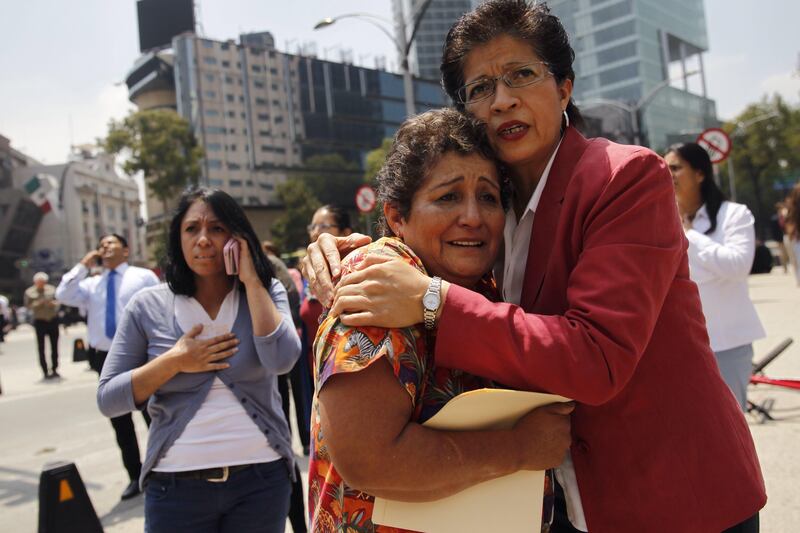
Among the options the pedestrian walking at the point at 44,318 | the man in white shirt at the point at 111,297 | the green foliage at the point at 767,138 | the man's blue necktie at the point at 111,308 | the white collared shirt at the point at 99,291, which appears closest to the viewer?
the man in white shirt at the point at 111,297

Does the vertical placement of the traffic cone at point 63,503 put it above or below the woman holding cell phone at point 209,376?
below

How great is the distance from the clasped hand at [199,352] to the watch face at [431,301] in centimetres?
159

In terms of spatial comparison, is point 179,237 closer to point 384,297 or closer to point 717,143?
point 384,297

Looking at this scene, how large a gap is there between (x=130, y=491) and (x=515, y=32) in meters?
5.28

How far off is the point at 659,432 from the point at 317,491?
2.89 feet

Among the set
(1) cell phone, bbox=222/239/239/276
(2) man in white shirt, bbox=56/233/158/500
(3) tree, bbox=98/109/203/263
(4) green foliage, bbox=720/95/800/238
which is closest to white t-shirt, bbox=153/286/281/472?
(1) cell phone, bbox=222/239/239/276

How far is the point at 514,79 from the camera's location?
5.98 feet

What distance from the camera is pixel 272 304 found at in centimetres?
297

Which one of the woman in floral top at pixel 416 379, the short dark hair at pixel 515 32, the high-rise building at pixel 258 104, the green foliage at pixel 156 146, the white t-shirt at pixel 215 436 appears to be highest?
the high-rise building at pixel 258 104

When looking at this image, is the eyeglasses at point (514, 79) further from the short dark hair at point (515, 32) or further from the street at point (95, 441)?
the street at point (95, 441)

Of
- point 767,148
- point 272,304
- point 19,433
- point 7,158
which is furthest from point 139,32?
point 272,304

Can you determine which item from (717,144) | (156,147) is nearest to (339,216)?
(717,144)

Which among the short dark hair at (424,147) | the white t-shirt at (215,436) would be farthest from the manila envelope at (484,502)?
the white t-shirt at (215,436)

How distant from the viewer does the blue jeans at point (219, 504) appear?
2609 mm
